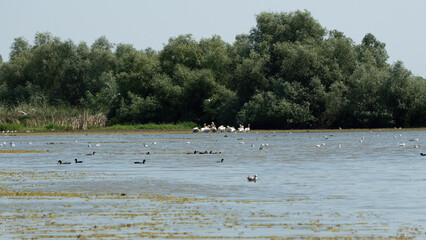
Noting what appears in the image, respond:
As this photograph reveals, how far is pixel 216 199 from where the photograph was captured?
25359mm

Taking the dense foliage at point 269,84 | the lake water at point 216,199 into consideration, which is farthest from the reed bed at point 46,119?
the lake water at point 216,199

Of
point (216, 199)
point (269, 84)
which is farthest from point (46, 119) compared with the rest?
point (216, 199)

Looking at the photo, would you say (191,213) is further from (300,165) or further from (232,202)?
(300,165)

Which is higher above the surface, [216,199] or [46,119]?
[46,119]

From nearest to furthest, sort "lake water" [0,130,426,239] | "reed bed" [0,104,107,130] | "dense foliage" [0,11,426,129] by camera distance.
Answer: "lake water" [0,130,426,239]
"dense foliage" [0,11,426,129]
"reed bed" [0,104,107,130]

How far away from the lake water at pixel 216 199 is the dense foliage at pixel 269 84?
185ft

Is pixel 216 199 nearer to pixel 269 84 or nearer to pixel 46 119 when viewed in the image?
pixel 269 84

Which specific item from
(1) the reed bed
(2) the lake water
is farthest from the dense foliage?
(2) the lake water

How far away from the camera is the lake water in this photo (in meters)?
18.8

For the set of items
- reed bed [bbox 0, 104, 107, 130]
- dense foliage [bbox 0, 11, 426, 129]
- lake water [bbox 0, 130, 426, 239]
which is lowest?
lake water [bbox 0, 130, 426, 239]

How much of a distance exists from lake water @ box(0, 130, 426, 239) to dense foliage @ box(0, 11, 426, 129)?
56263 mm

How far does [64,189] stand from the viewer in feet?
96.1

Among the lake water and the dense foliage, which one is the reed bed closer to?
the dense foliage

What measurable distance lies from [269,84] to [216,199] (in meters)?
81.5
